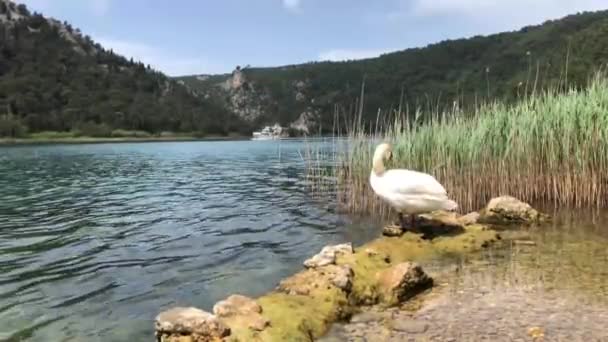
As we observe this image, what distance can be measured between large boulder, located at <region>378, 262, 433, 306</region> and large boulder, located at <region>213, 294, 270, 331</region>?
4.82ft

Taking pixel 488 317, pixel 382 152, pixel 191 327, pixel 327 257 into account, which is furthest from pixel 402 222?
pixel 191 327

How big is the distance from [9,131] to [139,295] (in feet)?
331

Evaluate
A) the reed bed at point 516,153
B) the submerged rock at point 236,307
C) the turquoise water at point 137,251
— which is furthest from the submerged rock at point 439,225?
the submerged rock at point 236,307

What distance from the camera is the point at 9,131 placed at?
9500 cm

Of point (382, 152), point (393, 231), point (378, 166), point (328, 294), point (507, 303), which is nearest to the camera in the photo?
→ point (507, 303)

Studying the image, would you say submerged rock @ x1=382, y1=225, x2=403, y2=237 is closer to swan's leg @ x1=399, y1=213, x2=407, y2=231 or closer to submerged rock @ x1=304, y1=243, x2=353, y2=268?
swan's leg @ x1=399, y1=213, x2=407, y2=231

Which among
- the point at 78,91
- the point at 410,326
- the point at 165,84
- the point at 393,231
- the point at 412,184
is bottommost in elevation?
the point at 410,326

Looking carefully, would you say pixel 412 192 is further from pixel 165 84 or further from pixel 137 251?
pixel 165 84

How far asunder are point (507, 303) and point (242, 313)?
2.60 meters

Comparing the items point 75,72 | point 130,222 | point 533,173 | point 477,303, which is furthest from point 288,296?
point 75,72

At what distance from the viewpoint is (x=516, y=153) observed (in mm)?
11758

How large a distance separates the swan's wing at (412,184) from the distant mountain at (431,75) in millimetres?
5452

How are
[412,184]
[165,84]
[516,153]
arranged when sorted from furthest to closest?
[165,84]
[516,153]
[412,184]

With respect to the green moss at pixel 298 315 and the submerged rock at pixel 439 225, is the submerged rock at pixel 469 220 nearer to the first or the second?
the submerged rock at pixel 439 225
